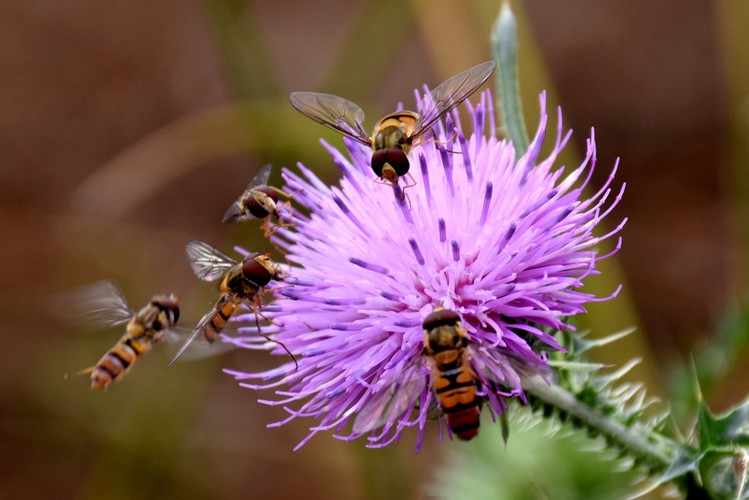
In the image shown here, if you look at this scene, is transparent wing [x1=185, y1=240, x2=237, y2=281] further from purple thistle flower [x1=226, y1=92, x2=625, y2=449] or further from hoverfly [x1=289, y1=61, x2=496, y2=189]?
hoverfly [x1=289, y1=61, x2=496, y2=189]

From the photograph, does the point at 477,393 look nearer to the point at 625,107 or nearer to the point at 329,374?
the point at 329,374

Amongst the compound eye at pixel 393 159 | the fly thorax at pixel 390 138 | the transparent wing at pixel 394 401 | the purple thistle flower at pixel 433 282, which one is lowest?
the transparent wing at pixel 394 401

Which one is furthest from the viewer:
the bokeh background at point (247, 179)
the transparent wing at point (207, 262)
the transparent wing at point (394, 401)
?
the bokeh background at point (247, 179)

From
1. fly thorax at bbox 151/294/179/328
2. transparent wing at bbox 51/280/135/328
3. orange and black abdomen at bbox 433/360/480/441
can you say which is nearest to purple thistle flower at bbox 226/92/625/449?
orange and black abdomen at bbox 433/360/480/441

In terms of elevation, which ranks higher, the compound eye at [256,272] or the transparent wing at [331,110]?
the transparent wing at [331,110]

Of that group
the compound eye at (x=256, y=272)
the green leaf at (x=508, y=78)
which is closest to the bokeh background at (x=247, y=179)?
the green leaf at (x=508, y=78)

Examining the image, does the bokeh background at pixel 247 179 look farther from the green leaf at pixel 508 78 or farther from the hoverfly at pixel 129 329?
the hoverfly at pixel 129 329
